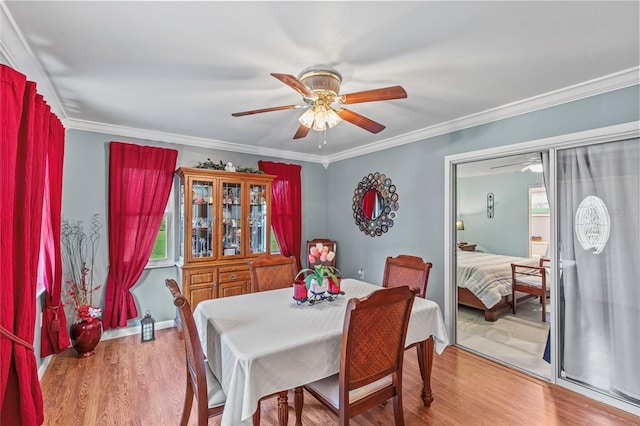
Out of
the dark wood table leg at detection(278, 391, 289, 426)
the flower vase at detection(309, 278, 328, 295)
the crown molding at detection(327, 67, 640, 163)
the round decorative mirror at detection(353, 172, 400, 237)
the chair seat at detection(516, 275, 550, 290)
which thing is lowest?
the dark wood table leg at detection(278, 391, 289, 426)

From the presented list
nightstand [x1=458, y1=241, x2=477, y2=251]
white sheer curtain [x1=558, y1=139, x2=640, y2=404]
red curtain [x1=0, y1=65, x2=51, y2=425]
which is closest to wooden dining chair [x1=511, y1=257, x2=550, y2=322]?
nightstand [x1=458, y1=241, x2=477, y2=251]

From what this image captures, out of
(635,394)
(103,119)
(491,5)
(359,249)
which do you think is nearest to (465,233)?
(359,249)

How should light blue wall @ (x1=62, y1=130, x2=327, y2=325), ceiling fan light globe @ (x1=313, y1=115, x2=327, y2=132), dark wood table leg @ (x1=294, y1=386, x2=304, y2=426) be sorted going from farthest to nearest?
light blue wall @ (x1=62, y1=130, x2=327, y2=325) < ceiling fan light globe @ (x1=313, y1=115, x2=327, y2=132) < dark wood table leg @ (x1=294, y1=386, x2=304, y2=426)

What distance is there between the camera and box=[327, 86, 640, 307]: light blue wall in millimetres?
2373

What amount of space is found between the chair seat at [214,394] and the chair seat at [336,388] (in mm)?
490

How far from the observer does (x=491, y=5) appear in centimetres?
147

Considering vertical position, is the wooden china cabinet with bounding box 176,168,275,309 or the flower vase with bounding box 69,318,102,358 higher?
the wooden china cabinet with bounding box 176,168,275,309

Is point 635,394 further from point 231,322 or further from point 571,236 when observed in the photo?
point 231,322

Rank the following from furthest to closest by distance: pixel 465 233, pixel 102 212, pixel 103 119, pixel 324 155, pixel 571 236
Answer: pixel 465 233, pixel 324 155, pixel 102 212, pixel 103 119, pixel 571 236

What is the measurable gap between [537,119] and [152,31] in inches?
117

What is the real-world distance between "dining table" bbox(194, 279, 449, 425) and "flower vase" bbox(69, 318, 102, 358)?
1669 millimetres

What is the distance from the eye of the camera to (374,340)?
5.46 feet

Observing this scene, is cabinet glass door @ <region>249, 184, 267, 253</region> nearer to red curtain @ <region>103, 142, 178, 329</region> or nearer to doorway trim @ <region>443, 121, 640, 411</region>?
red curtain @ <region>103, 142, 178, 329</region>

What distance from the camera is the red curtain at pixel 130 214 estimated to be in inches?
134
